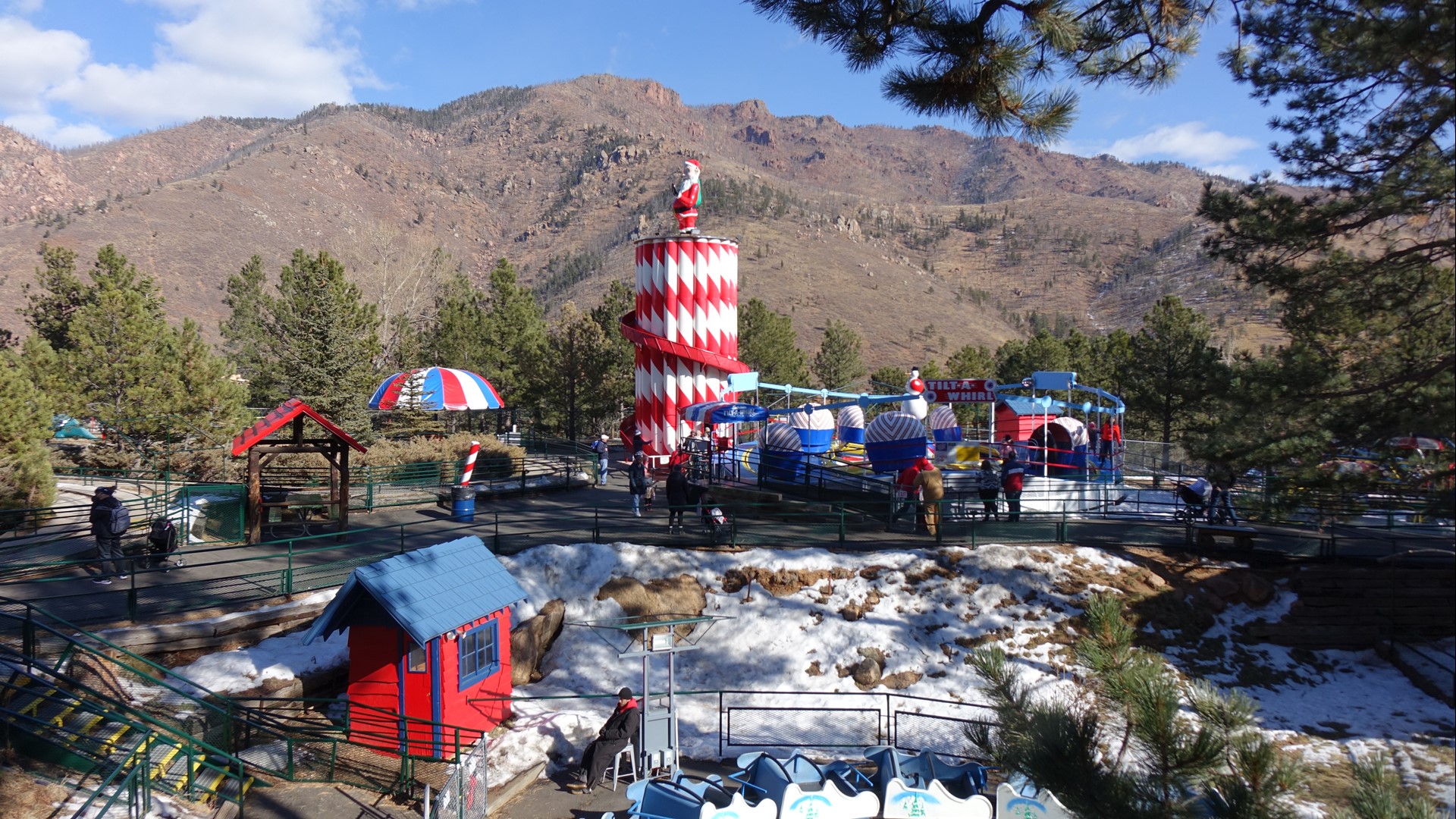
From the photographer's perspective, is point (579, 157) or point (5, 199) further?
point (579, 157)

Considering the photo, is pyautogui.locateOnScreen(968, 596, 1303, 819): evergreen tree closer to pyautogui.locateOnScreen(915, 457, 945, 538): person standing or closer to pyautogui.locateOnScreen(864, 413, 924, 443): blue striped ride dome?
pyautogui.locateOnScreen(915, 457, 945, 538): person standing

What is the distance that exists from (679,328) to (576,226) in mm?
134126

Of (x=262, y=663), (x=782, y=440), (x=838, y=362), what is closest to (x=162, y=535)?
(x=262, y=663)

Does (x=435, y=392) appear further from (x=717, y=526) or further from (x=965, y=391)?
(x=965, y=391)

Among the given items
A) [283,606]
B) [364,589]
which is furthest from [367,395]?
[364,589]

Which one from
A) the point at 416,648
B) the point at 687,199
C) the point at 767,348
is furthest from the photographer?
the point at 767,348

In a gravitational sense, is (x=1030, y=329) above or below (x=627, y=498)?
A: above

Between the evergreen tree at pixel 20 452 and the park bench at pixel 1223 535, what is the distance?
86.0 ft

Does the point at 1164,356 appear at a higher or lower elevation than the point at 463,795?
higher

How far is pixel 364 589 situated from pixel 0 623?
623cm

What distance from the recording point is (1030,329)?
4373 inches

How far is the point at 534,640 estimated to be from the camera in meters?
14.4

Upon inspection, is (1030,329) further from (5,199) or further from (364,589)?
(5,199)

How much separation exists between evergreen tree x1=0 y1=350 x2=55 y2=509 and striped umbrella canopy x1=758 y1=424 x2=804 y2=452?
1773 centimetres
